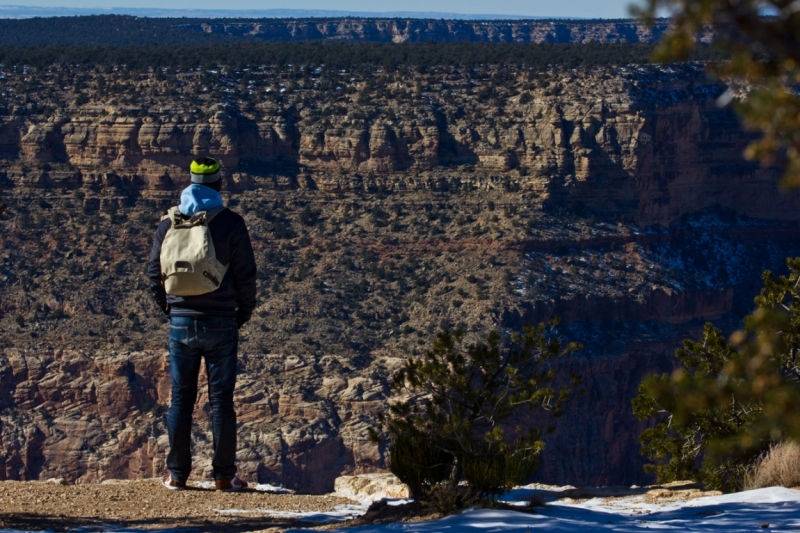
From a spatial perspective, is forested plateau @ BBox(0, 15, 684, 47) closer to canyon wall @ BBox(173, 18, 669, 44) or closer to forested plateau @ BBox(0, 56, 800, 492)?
canyon wall @ BBox(173, 18, 669, 44)

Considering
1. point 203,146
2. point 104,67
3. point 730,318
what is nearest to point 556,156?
point 730,318

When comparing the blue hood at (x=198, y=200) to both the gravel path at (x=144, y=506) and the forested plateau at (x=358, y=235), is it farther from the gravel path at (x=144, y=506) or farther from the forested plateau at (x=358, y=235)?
the forested plateau at (x=358, y=235)

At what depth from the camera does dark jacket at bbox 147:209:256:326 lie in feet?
27.9

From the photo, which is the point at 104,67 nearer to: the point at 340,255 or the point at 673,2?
the point at 340,255

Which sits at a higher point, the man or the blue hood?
the blue hood

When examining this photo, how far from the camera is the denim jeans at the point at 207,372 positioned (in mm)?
8609

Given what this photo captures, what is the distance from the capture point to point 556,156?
39.7 metres

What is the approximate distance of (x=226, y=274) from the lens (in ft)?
28.1

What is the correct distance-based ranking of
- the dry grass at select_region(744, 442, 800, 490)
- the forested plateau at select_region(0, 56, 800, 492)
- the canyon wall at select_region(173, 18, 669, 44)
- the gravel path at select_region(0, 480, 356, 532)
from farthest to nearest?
the canyon wall at select_region(173, 18, 669, 44) < the forested plateau at select_region(0, 56, 800, 492) < the dry grass at select_region(744, 442, 800, 490) < the gravel path at select_region(0, 480, 356, 532)

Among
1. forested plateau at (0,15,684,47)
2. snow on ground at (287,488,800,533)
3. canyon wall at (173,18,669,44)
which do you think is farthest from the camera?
canyon wall at (173,18,669,44)

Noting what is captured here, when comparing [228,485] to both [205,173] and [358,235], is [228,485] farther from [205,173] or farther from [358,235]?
[358,235]

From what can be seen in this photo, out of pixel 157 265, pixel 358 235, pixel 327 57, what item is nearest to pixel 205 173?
pixel 157 265

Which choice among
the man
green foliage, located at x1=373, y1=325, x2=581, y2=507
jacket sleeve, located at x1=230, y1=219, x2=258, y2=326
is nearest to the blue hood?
the man

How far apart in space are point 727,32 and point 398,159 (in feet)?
117
